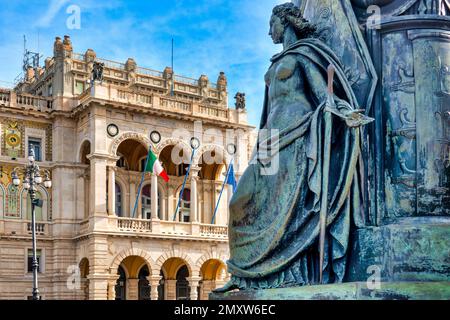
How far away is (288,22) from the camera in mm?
6559

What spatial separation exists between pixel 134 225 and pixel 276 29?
3170 centimetres

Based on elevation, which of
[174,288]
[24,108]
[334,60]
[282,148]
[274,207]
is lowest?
[174,288]

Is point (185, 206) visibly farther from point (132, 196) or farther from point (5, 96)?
point (5, 96)

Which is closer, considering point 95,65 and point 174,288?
point 95,65

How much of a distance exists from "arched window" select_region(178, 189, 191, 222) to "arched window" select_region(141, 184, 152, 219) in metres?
1.79

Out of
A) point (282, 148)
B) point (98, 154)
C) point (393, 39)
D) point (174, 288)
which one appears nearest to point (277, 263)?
point (282, 148)

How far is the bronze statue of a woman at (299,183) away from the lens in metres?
5.75

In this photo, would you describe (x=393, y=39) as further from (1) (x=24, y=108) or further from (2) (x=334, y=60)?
(1) (x=24, y=108)

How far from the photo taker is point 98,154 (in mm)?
37250

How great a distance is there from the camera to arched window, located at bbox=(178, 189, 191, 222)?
42.3 meters

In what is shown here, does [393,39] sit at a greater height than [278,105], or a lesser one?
greater

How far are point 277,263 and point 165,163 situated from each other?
123ft
